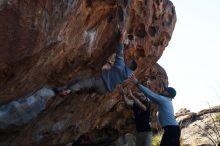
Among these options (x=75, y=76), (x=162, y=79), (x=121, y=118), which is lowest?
(x=121, y=118)

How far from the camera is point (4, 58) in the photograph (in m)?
7.80

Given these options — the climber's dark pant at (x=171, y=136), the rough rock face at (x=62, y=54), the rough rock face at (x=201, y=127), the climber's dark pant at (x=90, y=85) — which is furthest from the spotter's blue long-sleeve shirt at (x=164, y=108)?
the rough rock face at (x=201, y=127)

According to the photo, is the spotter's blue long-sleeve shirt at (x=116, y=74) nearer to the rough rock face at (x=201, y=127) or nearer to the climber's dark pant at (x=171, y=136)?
the climber's dark pant at (x=171, y=136)

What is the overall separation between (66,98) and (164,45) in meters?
5.22

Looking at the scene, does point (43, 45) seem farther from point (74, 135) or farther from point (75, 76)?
point (74, 135)

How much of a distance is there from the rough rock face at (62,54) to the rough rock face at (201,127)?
7.21 m

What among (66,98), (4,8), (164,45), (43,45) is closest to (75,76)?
(66,98)

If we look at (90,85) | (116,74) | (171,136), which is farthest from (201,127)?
(171,136)

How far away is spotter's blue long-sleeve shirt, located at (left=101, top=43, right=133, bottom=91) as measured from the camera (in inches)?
389

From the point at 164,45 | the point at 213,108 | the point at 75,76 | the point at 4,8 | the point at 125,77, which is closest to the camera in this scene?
the point at 4,8

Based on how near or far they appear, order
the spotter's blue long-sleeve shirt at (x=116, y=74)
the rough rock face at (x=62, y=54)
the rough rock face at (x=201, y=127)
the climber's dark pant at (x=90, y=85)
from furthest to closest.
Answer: the rough rock face at (x=201, y=127) < the climber's dark pant at (x=90, y=85) < the spotter's blue long-sleeve shirt at (x=116, y=74) < the rough rock face at (x=62, y=54)

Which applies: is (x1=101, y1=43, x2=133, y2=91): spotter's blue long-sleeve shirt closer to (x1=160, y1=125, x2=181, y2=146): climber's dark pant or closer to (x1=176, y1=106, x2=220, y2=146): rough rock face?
(x1=160, y1=125, x2=181, y2=146): climber's dark pant

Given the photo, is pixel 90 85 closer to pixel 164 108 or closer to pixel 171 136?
pixel 164 108

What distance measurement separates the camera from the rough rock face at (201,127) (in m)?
21.2
